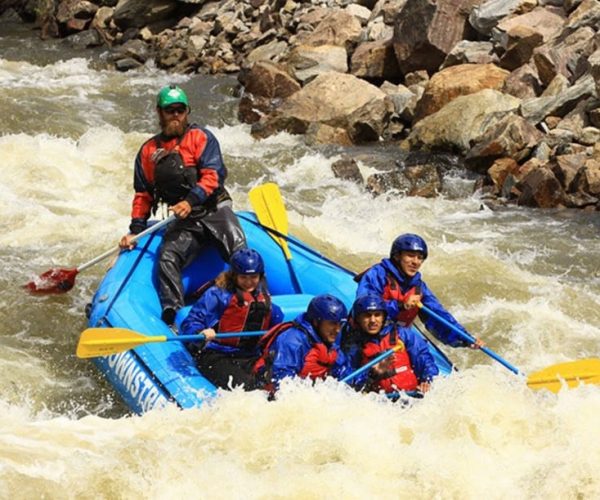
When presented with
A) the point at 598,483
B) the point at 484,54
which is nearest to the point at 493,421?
the point at 598,483

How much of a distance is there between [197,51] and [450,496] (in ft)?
44.2

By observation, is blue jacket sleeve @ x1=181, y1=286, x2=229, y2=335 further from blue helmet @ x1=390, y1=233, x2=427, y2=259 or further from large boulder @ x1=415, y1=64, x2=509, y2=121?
large boulder @ x1=415, y1=64, x2=509, y2=121

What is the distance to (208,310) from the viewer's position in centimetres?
542

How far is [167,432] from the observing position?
4.52m

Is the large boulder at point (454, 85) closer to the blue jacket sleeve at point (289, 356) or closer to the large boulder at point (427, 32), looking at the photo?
the large boulder at point (427, 32)

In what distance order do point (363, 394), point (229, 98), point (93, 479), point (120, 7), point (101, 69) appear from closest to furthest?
point (93, 479), point (363, 394), point (229, 98), point (101, 69), point (120, 7)

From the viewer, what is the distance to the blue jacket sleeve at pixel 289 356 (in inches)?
189

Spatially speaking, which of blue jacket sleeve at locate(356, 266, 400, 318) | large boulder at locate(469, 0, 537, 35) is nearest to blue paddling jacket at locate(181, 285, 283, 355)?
blue jacket sleeve at locate(356, 266, 400, 318)

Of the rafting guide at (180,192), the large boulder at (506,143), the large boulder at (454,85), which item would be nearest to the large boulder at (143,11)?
the large boulder at (454,85)

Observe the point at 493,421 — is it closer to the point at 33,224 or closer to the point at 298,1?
the point at 33,224

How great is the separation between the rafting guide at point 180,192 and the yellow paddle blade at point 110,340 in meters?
0.64

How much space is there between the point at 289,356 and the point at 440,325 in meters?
1.12

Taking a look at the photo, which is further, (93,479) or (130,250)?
(130,250)

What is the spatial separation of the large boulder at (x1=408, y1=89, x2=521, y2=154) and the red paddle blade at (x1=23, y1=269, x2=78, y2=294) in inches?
213
